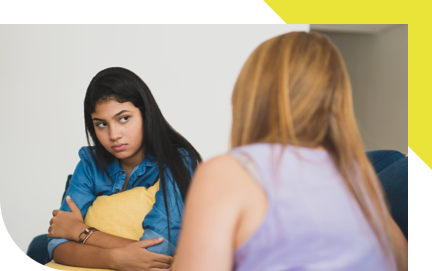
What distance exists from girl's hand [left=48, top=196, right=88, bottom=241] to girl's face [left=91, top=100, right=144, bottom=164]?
0.31 m

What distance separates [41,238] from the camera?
2.14 meters

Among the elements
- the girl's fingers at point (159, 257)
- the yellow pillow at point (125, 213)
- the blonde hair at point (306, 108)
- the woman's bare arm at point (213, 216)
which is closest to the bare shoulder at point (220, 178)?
the woman's bare arm at point (213, 216)

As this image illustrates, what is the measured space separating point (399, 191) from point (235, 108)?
31.5 inches

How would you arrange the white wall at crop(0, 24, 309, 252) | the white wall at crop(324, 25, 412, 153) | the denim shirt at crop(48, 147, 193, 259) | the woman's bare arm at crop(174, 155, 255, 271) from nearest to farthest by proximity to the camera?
the woman's bare arm at crop(174, 155, 255, 271) → the denim shirt at crop(48, 147, 193, 259) → the white wall at crop(0, 24, 309, 252) → the white wall at crop(324, 25, 412, 153)

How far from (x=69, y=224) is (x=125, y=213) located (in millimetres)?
268

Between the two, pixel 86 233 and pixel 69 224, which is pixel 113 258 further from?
pixel 69 224

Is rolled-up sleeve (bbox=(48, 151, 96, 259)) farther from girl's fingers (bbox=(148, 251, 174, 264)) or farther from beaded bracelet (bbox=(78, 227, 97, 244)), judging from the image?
girl's fingers (bbox=(148, 251, 174, 264))

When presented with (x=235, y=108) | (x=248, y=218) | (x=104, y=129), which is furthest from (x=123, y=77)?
(x=248, y=218)

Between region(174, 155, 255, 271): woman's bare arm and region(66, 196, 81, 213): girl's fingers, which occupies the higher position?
region(174, 155, 255, 271): woman's bare arm

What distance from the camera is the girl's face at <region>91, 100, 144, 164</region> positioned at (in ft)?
5.08

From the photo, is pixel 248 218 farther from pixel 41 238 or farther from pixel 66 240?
pixel 41 238

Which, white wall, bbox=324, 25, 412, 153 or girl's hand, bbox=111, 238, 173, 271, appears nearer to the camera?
girl's hand, bbox=111, 238, 173, 271

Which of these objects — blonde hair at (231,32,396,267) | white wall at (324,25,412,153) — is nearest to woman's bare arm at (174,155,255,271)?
blonde hair at (231,32,396,267)

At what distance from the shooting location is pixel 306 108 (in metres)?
A: 0.71
